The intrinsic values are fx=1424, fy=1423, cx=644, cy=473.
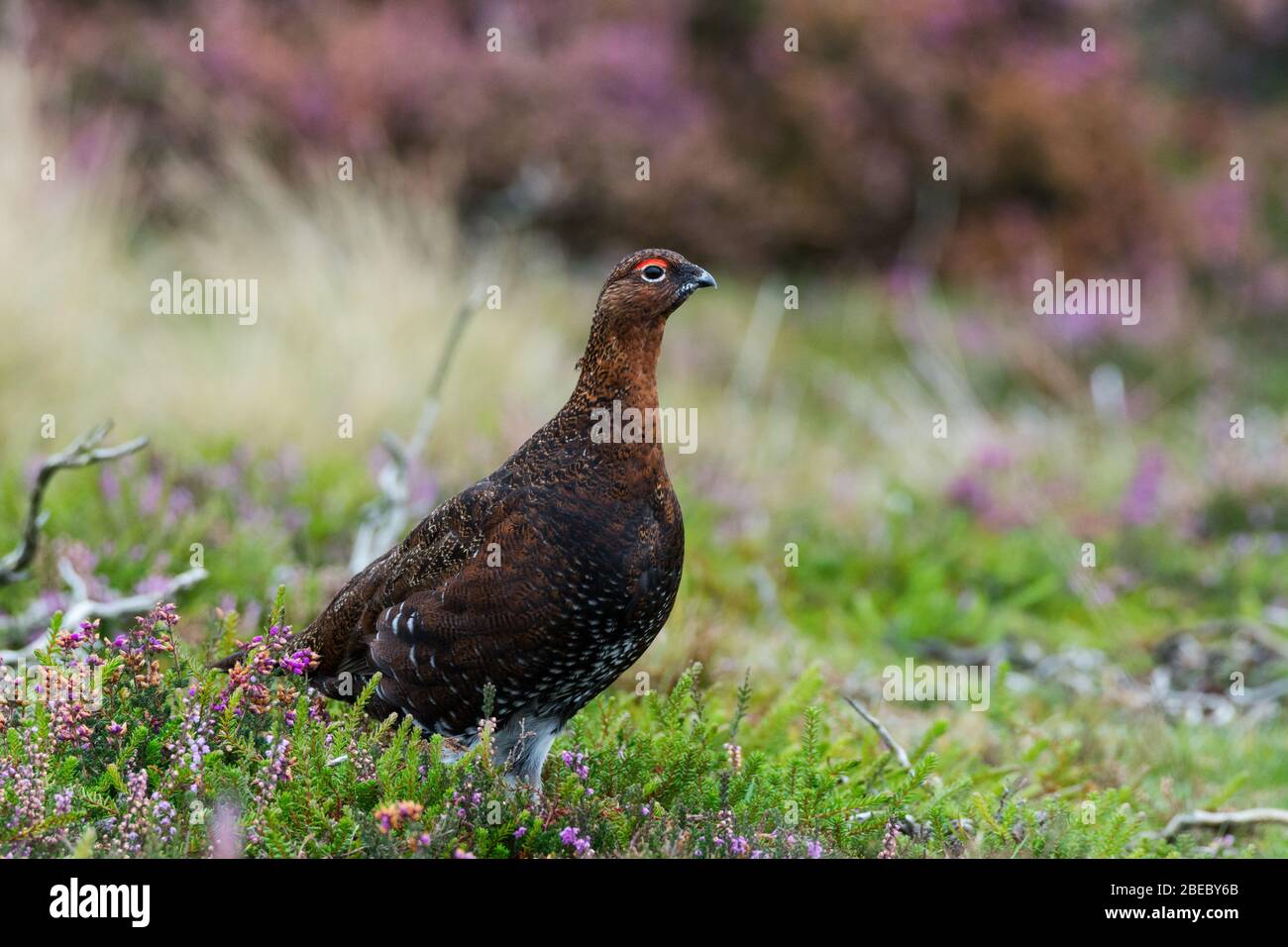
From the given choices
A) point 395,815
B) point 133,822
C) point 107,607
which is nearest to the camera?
point 395,815

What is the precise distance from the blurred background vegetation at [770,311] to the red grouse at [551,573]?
1.47m

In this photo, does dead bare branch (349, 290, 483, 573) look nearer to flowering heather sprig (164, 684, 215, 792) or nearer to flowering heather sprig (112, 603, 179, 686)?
flowering heather sprig (112, 603, 179, 686)

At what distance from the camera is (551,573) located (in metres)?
3.02

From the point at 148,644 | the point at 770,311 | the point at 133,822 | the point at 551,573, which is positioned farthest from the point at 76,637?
the point at 770,311

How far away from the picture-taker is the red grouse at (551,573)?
9.87 feet

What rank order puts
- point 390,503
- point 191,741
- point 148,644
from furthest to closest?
1. point 390,503
2. point 148,644
3. point 191,741

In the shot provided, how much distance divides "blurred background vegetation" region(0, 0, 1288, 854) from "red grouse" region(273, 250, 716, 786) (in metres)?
1.47

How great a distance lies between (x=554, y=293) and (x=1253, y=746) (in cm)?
705

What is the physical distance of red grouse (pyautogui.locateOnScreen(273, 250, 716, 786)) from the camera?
118 inches

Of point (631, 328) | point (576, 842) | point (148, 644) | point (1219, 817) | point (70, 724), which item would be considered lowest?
point (1219, 817)

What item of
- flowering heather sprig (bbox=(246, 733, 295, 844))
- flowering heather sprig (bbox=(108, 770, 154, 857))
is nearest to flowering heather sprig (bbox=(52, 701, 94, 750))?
flowering heather sprig (bbox=(108, 770, 154, 857))

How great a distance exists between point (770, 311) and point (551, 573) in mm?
9828

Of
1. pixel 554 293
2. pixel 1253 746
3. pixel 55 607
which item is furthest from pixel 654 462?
pixel 554 293

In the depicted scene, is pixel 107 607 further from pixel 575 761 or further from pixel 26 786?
pixel 575 761
